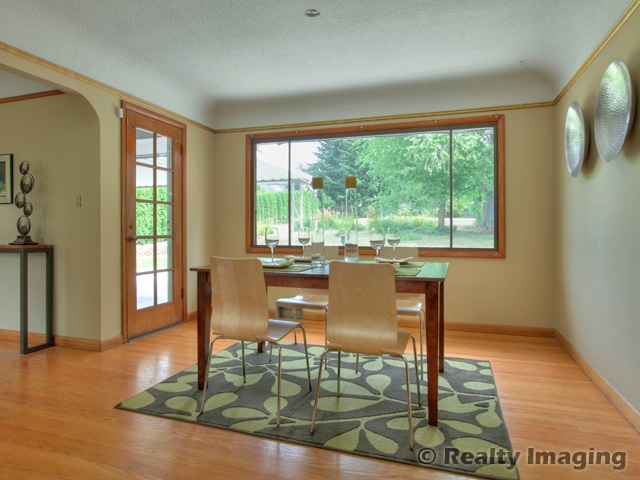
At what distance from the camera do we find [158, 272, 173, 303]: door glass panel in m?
4.00

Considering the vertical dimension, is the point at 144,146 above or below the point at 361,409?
above

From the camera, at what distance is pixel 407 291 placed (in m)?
2.08

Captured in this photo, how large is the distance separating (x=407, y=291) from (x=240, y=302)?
2.94 feet

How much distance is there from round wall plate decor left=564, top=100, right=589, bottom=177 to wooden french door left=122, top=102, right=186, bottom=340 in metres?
3.58

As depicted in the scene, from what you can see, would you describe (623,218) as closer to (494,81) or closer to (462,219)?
(462,219)

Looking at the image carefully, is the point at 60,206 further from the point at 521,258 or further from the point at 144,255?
the point at 521,258

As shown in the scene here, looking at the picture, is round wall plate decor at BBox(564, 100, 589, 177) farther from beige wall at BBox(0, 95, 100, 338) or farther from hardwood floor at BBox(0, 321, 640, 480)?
beige wall at BBox(0, 95, 100, 338)

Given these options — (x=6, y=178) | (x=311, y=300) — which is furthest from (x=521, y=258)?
(x=6, y=178)

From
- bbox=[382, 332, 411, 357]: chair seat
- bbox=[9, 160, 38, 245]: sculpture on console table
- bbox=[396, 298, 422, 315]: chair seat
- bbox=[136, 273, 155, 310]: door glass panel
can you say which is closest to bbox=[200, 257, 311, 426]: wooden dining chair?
Result: bbox=[382, 332, 411, 357]: chair seat

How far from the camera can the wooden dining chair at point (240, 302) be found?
83.7 inches

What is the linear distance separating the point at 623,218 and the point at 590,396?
1088 millimetres

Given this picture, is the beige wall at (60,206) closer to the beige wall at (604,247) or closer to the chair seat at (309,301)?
the chair seat at (309,301)

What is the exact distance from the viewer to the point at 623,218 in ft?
7.37

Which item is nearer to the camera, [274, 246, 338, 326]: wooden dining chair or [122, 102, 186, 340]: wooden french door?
[274, 246, 338, 326]: wooden dining chair
